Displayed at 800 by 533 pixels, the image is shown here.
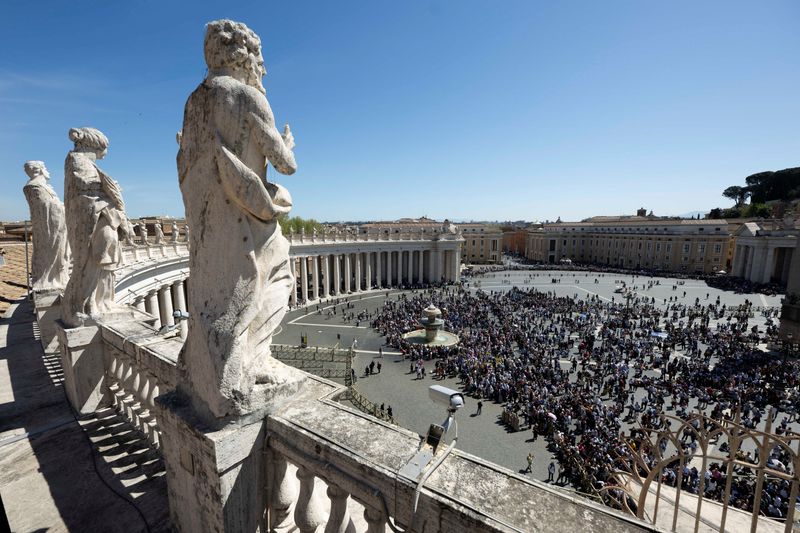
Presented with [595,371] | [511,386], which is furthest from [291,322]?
[595,371]

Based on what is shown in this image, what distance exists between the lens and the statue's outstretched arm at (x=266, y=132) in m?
3.23

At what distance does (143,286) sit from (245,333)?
18.5 metres


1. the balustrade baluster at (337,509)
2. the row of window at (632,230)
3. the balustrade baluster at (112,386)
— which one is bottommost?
the balustrade baluster at (112,386)

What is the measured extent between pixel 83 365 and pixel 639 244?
318 ft

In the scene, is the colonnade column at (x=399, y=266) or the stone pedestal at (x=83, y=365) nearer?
the stone pedestal at (x=83, y=365)

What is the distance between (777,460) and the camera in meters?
13.8

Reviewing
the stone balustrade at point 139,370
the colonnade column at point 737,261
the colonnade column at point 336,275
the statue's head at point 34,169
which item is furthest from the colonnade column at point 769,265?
the statue's head at point 34,169

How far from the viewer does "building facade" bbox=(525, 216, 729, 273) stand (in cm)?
7538

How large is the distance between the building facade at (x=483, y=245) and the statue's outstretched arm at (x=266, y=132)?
9231cm

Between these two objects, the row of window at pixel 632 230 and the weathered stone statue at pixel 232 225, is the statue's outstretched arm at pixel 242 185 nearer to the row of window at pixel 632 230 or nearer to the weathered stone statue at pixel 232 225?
the weathered stone statue at pixel 232 225

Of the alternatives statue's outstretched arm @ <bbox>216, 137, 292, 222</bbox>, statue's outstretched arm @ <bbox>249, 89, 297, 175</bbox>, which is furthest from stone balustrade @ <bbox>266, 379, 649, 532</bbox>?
statue's outstretched arm @ <bbox>249, 89, 297, 175</bbox>

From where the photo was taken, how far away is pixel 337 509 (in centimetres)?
302

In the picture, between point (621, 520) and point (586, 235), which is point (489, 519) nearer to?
point (621, 520)

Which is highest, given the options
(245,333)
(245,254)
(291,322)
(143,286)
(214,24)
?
(214,24)
